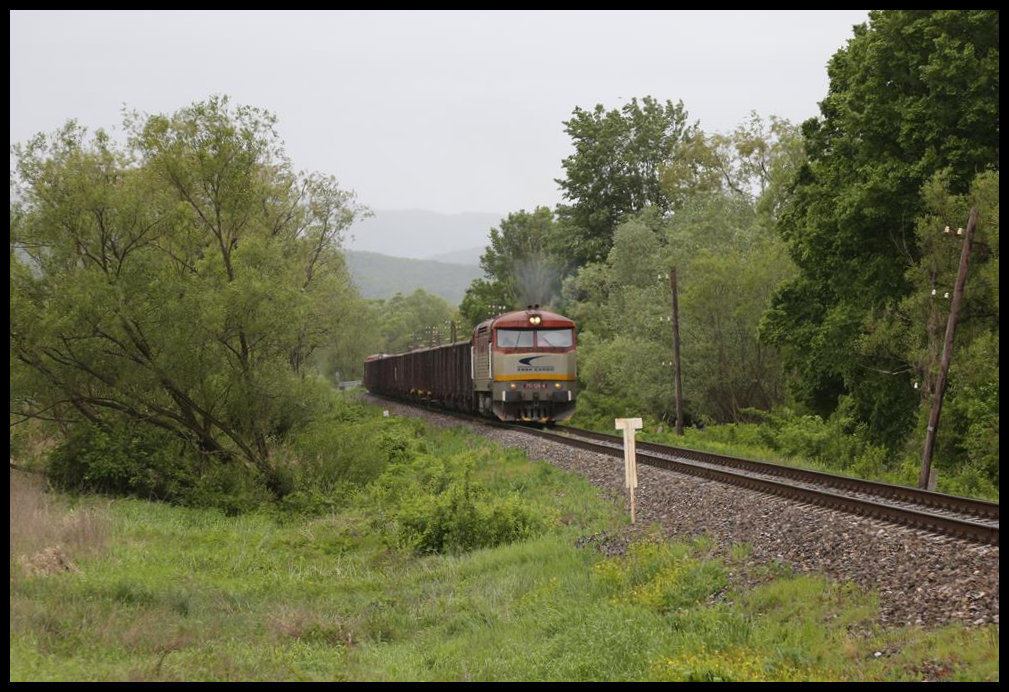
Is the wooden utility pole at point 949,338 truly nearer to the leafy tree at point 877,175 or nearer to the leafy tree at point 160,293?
the leafy tree at point 877,175

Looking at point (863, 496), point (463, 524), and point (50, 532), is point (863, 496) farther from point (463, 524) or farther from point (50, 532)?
point (50, 532)

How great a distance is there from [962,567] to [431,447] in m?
23.8

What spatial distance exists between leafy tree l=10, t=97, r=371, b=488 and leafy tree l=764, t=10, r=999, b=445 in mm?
13448

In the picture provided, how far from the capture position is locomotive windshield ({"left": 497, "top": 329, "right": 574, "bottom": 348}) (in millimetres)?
33906

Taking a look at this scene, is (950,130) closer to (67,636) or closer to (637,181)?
(67,636)

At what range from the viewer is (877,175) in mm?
25500

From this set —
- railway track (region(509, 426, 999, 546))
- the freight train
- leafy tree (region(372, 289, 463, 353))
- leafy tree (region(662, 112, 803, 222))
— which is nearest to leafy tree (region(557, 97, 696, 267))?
leafy tree (region(662, 112, 803, 222))

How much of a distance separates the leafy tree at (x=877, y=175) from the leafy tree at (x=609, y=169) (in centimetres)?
3956

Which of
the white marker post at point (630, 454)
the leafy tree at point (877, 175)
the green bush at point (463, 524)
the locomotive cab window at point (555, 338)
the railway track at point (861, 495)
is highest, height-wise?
the leafy tree at point (877, 175)

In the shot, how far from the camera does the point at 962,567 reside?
993cm

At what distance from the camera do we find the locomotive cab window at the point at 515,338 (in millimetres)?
33875

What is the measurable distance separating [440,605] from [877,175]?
698 inches

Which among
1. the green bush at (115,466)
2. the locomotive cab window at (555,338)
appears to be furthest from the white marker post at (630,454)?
the locomotive cab window at (555,338)
